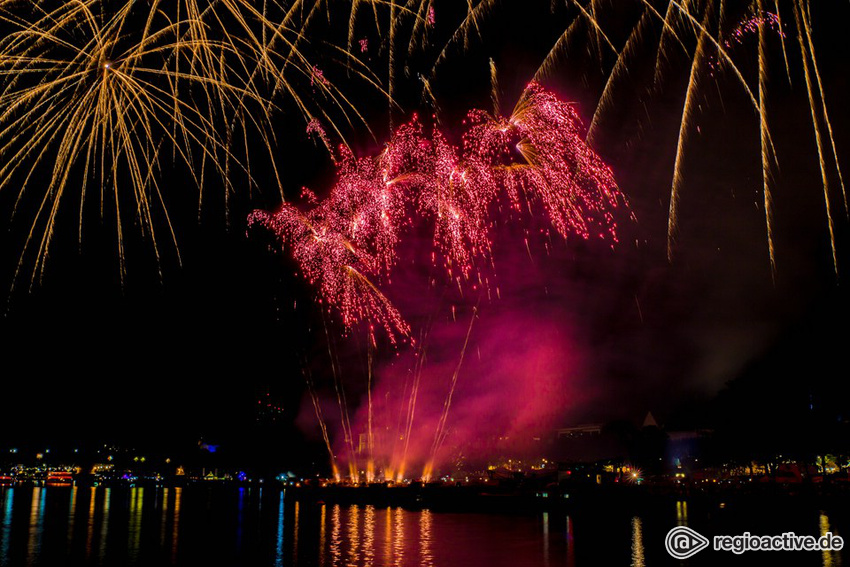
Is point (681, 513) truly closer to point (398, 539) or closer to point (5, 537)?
point (398, 539)

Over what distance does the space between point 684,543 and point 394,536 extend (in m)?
6.16

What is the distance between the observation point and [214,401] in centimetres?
4412

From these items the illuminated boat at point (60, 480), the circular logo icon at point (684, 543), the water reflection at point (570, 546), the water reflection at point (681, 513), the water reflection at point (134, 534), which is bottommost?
the illuminated boat at point (60, 480)

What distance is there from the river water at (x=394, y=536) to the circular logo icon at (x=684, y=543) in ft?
0.77

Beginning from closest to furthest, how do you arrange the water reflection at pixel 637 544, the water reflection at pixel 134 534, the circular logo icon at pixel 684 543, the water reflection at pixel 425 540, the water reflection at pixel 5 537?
the water reflection at pixel 637 544
the water reflection at pixel 425 540
the circular logo icon at pixel 684 543
the water reflection at pixel 5 537
the water reflection at pixel 134 534

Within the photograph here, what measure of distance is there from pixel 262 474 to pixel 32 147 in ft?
184

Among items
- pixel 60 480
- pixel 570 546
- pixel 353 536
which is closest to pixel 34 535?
pixel 353 536

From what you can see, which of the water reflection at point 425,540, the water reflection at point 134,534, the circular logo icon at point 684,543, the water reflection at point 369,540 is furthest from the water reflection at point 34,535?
the circular logo icon at point 684,543

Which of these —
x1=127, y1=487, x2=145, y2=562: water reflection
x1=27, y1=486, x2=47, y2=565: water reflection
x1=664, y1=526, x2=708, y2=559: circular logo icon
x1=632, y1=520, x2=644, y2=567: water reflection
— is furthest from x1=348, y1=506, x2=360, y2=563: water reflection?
x1=664, y1=526, x2=708, y2=559: circular logo icon

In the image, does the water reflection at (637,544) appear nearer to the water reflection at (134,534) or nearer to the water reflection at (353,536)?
the water reflection at (353,536)

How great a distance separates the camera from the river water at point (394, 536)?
12.0 m

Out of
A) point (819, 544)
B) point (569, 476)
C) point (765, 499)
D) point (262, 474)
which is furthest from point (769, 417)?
point (262, 474)

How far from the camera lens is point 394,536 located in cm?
1597

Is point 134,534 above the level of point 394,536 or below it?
below
